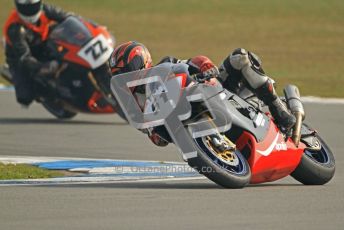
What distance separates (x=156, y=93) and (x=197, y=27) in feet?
85.7

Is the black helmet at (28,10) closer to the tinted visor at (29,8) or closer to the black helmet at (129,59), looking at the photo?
the tinted visor at (29,8)

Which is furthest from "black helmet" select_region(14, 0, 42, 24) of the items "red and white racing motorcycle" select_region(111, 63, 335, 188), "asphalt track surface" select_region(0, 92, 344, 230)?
"red and white racing motorcycle" select_region(111, 63, 335, 188)

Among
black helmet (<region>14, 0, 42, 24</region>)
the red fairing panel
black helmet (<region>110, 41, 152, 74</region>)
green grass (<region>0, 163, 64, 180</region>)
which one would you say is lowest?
black helmet (<region>14, 0, 42, 24</region>)

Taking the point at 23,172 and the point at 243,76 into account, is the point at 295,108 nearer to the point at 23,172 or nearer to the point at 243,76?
the point at 243,76

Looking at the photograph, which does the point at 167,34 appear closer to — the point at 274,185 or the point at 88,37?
the point at 88,37

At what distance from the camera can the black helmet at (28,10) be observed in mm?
17562

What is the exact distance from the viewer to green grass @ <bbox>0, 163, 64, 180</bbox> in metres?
11.3

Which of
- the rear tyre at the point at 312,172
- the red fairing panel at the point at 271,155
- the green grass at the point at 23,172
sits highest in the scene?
the red fairing panel at the point at 271,155

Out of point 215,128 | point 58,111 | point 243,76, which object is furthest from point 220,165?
point 58,111

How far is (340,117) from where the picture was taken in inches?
714

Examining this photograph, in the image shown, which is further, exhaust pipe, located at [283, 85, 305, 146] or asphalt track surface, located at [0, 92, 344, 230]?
exhaust pipe, located at [283, 85, 305, 146]

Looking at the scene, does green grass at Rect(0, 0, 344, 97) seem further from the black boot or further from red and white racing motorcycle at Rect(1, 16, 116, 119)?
the black boot

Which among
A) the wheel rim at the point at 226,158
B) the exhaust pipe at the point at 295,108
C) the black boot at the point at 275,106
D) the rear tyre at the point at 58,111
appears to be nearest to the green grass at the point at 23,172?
the wheel rim at the point at 226,158

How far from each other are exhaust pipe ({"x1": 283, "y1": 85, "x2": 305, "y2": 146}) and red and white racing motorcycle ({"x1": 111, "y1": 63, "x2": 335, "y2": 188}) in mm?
12
